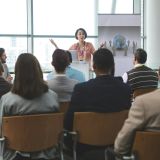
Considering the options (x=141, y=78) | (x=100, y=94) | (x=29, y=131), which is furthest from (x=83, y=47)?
(x=29, y=131)

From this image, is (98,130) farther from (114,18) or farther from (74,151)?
(114,18)

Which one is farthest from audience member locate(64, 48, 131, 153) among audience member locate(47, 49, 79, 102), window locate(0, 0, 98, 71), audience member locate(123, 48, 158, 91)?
window locate(0, 0, 98, 71)

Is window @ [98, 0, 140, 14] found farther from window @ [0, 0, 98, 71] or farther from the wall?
the wall

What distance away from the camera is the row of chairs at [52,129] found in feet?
8.66

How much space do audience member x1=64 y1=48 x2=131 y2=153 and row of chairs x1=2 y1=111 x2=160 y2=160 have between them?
9 cm

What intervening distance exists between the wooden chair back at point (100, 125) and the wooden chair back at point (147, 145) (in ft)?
1.80

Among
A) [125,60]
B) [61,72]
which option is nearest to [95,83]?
[61,72]

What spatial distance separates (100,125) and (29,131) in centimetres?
50

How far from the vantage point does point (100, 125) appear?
2703 millimetres

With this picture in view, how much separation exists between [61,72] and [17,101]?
1.04m

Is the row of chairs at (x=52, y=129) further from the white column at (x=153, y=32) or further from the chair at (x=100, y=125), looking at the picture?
the white column at (x=153, y=32)

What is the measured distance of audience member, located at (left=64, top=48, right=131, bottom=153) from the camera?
111 inches

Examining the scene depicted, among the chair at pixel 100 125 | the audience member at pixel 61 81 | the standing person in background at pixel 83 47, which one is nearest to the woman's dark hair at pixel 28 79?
the chair at pixel 100 125

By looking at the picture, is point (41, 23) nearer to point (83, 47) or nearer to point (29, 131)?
point (83, 47)
